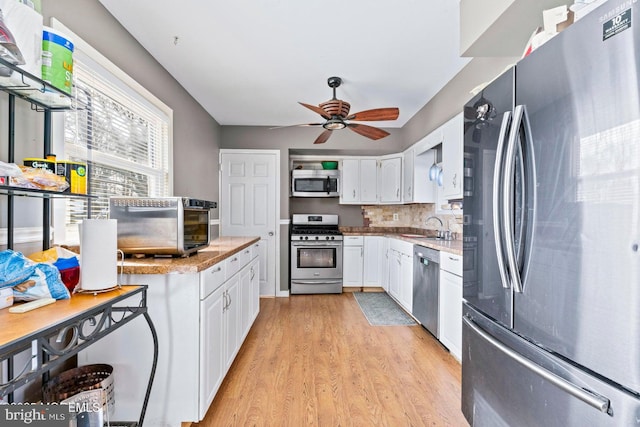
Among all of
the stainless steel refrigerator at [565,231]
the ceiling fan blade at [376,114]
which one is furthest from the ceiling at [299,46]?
the stainless steel refrigerator at [565,231]

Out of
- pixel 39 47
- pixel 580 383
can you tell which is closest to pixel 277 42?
pixel 39 47

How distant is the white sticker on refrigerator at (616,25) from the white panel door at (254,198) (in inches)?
153

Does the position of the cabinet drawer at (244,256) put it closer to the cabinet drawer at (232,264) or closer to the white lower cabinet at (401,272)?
the cabinet drawer at (232,264)

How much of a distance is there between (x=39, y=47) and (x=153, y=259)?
3.59 ft

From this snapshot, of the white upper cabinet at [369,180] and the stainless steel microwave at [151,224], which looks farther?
the white upper cabinet at [369,180]

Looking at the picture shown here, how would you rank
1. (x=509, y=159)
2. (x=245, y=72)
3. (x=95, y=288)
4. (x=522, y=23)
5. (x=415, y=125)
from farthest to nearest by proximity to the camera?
(x=415, y=125) → (x=245, y=72) → (x=522, y=23) → (x=95, y=288) → (x=509, y=159)

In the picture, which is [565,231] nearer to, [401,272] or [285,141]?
[401,272]

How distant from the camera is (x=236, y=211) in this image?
174 inches

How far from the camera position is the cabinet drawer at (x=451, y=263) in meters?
2.30

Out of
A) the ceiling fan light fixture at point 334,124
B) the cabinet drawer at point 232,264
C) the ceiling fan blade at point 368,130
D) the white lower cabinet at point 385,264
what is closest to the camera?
the cabinet drawer at point 232,264

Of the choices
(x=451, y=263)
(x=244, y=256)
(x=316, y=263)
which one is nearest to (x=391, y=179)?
(x=316, y=263)

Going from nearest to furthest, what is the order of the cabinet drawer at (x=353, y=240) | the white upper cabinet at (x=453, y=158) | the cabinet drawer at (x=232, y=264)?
the cabinet drawer at (x=232, y=264) < the white upper cabinet at (x=453, y=158) < the cabinet drawer at (x=353, y=240)

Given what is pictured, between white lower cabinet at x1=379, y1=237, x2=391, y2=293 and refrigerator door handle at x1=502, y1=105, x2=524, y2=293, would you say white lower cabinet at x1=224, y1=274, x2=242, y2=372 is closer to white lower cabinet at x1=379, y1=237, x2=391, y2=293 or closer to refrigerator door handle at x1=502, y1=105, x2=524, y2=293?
refrigerator door handle at x1=502, y1=105, x2=524, y2=293

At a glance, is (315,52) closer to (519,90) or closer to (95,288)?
(519,90)
